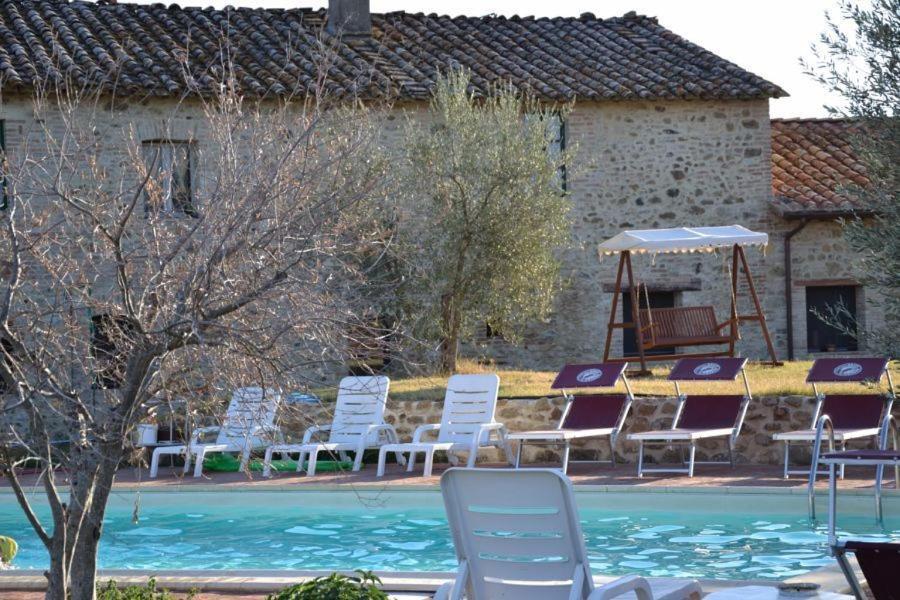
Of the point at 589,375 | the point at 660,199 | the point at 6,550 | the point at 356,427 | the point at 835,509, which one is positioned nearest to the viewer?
the point at 6,550

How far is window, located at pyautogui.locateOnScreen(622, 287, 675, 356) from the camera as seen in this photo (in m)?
19.8

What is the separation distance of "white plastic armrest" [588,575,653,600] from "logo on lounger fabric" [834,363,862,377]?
703 centimetres

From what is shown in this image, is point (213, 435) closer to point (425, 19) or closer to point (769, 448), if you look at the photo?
point (769, 448)

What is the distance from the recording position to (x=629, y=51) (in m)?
20.6

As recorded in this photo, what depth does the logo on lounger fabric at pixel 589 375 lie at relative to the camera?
1242 cm

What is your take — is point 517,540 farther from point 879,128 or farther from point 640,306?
point 640,306

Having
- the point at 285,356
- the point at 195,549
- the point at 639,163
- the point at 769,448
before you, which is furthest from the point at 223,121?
the point at 639,163

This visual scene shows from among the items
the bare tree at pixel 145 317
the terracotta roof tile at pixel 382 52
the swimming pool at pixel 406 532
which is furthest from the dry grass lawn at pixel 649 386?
the bare tree at pixel 145 317

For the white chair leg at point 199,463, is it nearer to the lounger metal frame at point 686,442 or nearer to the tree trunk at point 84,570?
the lounger metal frame at point 686,442

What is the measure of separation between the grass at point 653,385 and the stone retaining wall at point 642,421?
0.19 meters

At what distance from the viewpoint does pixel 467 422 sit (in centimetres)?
1252

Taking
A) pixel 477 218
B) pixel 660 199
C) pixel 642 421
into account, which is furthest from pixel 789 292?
pixel 642 421

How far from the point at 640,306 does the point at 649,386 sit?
228 inches

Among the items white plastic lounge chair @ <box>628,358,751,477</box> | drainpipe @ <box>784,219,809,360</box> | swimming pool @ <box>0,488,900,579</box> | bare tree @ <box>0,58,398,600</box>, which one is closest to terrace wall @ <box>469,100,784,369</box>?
drainpipe @ <box>784,219,809,360</box>
